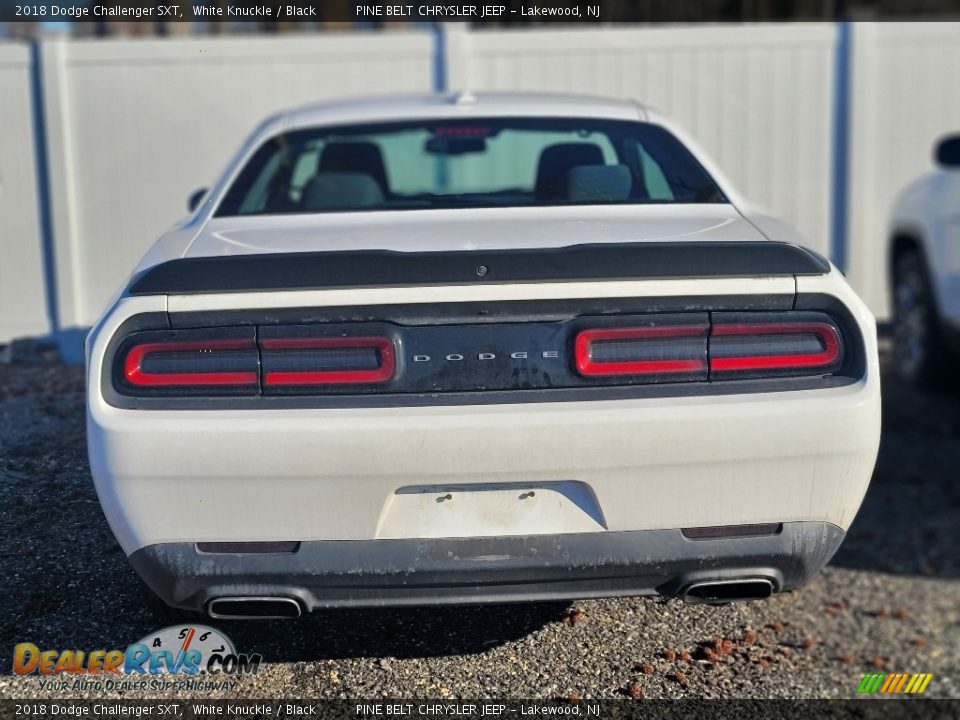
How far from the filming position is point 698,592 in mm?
2764

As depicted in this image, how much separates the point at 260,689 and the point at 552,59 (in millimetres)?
7007

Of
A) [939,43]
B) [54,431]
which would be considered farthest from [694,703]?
[939,43]

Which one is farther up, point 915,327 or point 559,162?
point 559,162

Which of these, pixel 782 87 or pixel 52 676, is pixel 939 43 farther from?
pixel 52 676

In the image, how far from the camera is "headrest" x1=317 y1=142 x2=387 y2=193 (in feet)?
14.1

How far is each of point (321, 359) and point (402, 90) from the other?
22.3ft

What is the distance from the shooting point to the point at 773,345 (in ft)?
8.93

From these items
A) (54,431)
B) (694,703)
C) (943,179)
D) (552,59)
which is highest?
(552,59)

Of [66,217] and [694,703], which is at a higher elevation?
[66,217]

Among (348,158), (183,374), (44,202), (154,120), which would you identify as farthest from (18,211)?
(183,374)

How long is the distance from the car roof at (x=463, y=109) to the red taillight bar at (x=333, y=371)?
1821mm

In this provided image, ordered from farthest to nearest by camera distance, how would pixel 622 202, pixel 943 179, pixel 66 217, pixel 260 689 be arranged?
pixel 66 217
pixel 943 179
pixel 622 202
pixel 260 689

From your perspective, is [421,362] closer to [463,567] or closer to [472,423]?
[472,423]

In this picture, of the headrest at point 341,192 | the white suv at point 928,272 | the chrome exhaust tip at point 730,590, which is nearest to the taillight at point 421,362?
the chrome exhaust tip at point 730,590
